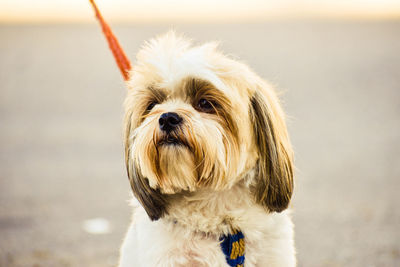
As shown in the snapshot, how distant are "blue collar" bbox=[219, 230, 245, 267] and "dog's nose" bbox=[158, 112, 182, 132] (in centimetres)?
67

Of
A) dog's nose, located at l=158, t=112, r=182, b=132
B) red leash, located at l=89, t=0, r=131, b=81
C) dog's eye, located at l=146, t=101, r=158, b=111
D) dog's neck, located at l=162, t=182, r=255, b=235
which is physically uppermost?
red leash, located at l=89, t=0, r=131, b=81

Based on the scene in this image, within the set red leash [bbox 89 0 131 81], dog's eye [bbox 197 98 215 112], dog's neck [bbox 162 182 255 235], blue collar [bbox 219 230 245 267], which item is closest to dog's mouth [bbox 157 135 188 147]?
dog's eye [bbox 197 98 215 112]

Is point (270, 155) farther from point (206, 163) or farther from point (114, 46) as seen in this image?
point (114, 46)

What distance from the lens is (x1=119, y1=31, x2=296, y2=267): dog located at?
3033 mm

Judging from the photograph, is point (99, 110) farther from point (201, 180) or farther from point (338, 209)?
point (201, 180)

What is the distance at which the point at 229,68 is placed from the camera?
3.16 m

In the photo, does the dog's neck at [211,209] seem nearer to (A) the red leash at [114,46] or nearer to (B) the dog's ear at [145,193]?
(B) the dog's ear at [145,193]

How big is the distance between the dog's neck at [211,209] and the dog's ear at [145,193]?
68 mm

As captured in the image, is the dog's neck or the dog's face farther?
the dog's neck

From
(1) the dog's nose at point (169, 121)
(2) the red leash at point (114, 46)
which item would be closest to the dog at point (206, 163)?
(1) the dog's nose at point (169, 121)

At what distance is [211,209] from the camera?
317 cm

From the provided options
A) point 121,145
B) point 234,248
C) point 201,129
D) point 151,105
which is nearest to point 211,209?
point 234,248

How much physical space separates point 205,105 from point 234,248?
2.52 ft

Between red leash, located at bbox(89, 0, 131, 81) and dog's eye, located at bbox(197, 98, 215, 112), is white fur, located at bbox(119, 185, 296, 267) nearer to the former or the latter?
dog's eye, located at bbox(197, 98, 215, 112)
